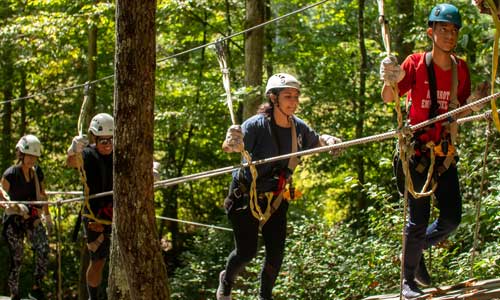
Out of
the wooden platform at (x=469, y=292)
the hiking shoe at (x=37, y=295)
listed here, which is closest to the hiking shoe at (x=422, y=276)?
the wooden platform at (x=469, y=292)

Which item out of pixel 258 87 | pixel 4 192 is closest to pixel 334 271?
pixel 258 87

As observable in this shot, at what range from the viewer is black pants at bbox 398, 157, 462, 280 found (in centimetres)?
471

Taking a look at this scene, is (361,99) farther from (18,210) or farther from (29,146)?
(18,210)

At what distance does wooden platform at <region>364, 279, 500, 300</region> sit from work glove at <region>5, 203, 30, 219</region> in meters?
4.19

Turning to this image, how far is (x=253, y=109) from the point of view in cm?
999

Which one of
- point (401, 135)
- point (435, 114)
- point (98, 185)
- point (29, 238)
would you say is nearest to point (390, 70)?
point (401, 135)

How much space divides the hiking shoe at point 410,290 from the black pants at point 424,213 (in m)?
0.04

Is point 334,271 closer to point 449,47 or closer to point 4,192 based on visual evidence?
point 4,192

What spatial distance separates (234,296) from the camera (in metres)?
8.70

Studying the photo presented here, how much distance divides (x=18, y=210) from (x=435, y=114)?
487cm

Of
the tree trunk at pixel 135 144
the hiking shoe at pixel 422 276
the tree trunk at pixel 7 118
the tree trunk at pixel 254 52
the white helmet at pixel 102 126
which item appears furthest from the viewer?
the tree trunk at pixel 7 118

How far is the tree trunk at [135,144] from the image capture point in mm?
4895

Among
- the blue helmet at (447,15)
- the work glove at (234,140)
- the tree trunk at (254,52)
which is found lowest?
the work glove at (234,140)

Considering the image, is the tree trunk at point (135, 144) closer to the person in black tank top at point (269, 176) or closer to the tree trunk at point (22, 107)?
the person in black tank top at point (269, 176)
